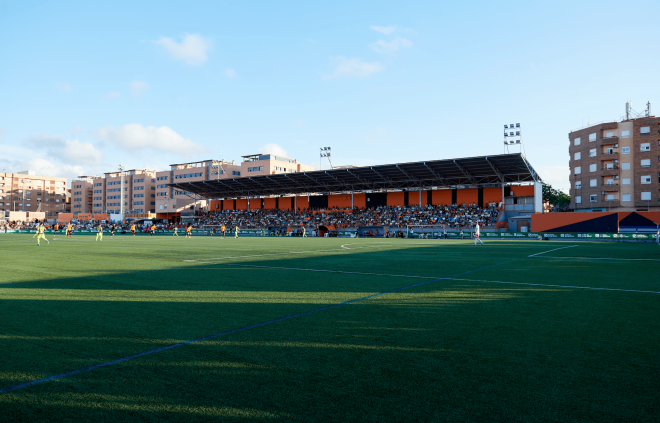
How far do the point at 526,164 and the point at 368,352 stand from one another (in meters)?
52.2

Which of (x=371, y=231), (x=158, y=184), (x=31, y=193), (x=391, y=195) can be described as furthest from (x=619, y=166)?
(x=31, y=193)

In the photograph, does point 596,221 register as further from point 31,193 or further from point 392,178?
point 31,193

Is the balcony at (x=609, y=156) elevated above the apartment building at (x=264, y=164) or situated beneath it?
situated beneath

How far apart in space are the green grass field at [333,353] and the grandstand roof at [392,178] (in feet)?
151

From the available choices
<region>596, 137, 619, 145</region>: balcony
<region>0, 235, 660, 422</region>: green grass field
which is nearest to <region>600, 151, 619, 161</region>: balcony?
<region>596, 137, 619, 145</region>: balcony

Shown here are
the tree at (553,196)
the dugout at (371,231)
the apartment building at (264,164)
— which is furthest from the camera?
the apartment building at (264,164)

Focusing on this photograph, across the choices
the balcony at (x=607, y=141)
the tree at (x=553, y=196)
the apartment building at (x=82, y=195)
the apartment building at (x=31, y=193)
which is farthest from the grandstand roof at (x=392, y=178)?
the apartment building at (x=31, y=193)

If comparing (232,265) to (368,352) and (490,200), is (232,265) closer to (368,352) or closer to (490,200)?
(368,352)

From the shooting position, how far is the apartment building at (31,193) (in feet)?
452

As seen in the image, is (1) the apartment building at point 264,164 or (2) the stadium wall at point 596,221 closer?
(2) the stadium wall at point 596,221

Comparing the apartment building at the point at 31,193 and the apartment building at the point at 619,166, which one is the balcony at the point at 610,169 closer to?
the apartment building at the point at 619,166

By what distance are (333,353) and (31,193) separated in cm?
17497

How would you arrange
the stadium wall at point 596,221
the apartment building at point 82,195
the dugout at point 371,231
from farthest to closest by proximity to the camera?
1. the apartment building at point 82,195
2. the dugout at point 371,231
3. the stadium wall at point 596,221

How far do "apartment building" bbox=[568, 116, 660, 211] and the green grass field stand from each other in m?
67.0
